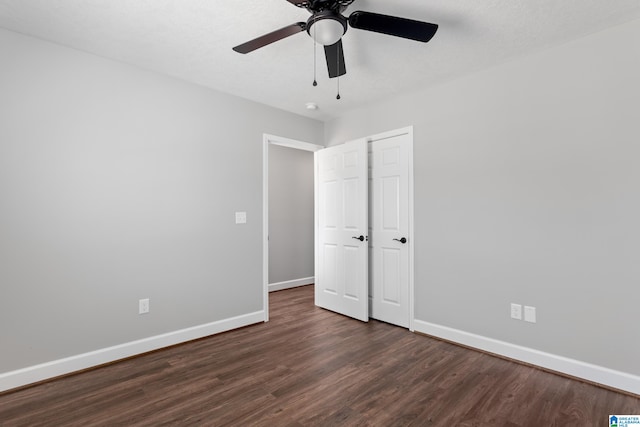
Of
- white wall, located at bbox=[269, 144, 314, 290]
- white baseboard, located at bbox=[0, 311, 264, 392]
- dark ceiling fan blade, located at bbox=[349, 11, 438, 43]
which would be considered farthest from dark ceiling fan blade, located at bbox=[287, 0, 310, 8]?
white wall, located at bbox=[269, 144, 314, 290]

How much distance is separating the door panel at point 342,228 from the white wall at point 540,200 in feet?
2.11

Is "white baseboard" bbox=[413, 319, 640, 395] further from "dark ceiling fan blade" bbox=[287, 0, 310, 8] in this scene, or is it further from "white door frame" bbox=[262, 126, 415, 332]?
"dark ceiling fan blade" bbox=[287, 0, 310, 8]

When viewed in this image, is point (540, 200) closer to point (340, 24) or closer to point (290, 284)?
point (340, 24)

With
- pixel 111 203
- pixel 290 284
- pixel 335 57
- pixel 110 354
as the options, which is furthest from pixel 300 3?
pixel 290 284

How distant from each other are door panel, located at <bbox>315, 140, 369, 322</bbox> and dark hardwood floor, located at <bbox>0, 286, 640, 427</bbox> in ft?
2.78

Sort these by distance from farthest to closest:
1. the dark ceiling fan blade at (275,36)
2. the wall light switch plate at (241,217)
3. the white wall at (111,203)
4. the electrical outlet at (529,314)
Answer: the wall light switch plate at (241,217)
the electrical outlet at (529,314)
the white wall at (111,203)
the dark ceiling fan blade at (275,36)

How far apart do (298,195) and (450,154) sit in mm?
2981

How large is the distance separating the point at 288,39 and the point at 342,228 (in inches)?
88.9

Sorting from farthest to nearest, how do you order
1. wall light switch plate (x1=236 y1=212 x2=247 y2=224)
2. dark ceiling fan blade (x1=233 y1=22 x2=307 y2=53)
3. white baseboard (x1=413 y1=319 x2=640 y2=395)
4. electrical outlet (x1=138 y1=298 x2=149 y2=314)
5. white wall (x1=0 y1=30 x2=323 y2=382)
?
wall light switch plate (x1=236 y1=212 x2=247 y2=224), electrical outlet (x1=138 y1=298 x2=149 y2=314), white wall (x1=0 y1=30 x2=323 y2=382), white baseboard (x1=413 y1=319 x2=640 y2=395), dark ceiling fan blade (x1=233 y1=22 x2=307 y2=53)

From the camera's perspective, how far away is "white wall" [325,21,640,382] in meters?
2.25

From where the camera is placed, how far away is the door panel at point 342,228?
3.72 m

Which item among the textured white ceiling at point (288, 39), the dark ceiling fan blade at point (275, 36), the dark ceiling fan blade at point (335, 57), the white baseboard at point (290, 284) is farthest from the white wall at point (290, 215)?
the dark ceiling fan blade at point (275, 36)

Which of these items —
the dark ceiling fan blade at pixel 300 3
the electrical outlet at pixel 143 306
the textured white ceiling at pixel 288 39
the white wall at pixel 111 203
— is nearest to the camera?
the dark ceiling fan blade at pixel 300 3

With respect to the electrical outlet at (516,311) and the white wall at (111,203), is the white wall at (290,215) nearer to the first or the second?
the white wall at (111,203)
